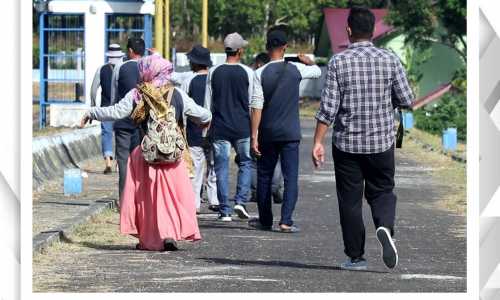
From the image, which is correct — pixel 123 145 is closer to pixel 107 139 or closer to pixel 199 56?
pixel 199 56

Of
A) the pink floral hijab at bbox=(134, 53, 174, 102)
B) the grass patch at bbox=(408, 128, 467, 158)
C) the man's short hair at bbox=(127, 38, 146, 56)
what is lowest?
the grass patch at bbox=(408, 128, 467, 158)

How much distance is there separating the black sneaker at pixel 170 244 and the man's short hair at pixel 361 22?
8.04ft

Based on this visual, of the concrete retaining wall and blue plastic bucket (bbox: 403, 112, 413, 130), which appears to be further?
blue plastic bucket (bbox: 403, 112, 413, 130)

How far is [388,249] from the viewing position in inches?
427

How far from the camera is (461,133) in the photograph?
35.2m

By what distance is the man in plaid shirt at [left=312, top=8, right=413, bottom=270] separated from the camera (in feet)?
36.4

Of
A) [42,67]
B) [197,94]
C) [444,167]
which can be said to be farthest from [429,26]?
[197,94]

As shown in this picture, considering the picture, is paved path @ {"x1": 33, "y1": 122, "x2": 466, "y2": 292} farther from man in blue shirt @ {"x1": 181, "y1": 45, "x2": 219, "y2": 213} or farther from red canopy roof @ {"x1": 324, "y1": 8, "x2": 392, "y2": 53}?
red canopy roof @ {"x1": 324, "y1": 8, "x2": 392, "y2": 53}

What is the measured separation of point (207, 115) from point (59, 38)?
75.1 feet

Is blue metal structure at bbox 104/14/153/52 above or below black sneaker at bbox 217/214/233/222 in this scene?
above

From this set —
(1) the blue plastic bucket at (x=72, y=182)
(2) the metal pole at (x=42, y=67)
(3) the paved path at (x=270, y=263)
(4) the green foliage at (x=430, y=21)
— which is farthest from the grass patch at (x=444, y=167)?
A: (4) the green foliage at (x=430, y=21)

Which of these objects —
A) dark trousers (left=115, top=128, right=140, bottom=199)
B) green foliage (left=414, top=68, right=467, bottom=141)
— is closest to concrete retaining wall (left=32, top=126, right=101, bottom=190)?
dark trousers (left=115, top=128, right=140, bottom=199)

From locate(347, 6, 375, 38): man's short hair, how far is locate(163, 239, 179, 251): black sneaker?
8.04 ft

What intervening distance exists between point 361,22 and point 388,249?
169 cm
